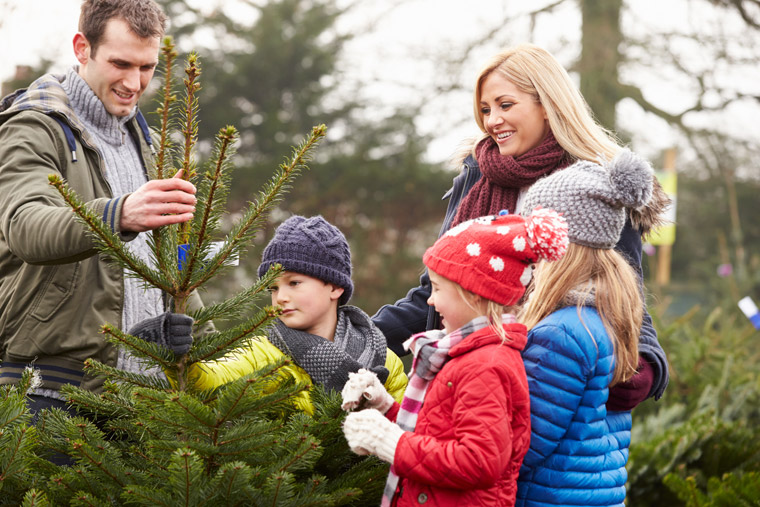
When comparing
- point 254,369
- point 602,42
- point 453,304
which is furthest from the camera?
point 602,42

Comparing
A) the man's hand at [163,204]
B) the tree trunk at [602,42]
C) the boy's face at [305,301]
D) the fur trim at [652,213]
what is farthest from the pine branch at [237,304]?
the tree trunk at [602,42]

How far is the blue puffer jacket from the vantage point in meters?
2.28

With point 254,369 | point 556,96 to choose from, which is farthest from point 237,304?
point 556,96

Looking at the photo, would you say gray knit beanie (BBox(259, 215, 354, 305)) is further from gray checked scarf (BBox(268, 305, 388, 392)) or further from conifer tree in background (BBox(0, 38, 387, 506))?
conifer tree in background (BBox(0, 38, 387, 506))

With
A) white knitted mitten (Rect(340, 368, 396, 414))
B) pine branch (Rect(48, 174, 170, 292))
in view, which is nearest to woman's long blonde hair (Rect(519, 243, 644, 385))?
white knitted mitten (Rect(340, 368, 396, 414))

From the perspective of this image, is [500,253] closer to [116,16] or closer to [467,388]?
[467,388]

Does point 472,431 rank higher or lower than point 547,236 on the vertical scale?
lower

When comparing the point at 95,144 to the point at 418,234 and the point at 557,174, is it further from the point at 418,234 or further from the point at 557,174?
the point at 418,234

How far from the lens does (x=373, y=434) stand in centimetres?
204

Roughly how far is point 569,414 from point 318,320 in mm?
994

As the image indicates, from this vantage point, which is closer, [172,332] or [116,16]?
[172,332]

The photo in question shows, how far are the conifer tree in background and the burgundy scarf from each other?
1.00 meters

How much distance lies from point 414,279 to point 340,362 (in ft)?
34.3

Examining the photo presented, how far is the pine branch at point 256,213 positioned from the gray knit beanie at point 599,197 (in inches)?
32.5
